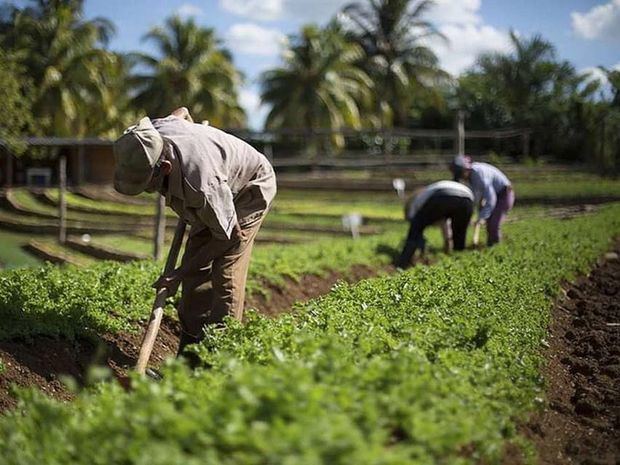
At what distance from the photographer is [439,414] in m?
3.10

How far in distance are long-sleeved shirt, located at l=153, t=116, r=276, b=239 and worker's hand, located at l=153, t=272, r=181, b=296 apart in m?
0.41

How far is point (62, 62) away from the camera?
33438 millimetres

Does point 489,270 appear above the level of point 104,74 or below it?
below

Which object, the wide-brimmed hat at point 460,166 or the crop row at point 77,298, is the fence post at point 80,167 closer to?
the wide-brimmed hat at point 460,166

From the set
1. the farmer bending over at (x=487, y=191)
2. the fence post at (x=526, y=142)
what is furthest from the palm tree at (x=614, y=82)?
the farmer bending over at (x=487, y=191)

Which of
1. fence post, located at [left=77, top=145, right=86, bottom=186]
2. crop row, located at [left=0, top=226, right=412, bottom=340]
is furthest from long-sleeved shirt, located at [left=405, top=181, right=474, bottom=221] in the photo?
fence post, located at [left=77, top=145, right=86, bottom=186]

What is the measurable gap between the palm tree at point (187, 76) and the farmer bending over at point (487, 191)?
26.1 meters

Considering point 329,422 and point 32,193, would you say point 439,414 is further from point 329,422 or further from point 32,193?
point 32,193

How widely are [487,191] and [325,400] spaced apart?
8.74 meters

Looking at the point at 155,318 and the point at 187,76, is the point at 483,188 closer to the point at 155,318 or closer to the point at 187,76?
the point at 155,318

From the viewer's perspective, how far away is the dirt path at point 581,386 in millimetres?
3869

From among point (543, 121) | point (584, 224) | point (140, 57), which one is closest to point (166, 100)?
point (140, 57)

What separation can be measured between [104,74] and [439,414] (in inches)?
1347

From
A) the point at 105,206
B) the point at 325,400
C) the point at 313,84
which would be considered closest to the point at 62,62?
the point at 105,206
